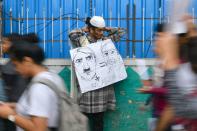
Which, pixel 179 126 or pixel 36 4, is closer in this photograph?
pixel 179 126

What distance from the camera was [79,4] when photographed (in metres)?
8.63

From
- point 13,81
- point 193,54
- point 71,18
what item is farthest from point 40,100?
point 71,18

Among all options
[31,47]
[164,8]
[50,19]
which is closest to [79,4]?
[50,19]

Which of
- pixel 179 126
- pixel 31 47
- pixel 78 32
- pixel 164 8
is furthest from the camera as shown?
pixel 164 8

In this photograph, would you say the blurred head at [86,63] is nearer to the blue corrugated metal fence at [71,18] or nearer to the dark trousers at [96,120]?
the dark trousers at [96,120]

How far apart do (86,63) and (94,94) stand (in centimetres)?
43

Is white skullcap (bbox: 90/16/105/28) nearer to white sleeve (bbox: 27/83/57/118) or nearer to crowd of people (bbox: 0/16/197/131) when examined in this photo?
crowd of people (bbox: 0/16/197/131)

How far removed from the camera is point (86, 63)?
699 centimetres

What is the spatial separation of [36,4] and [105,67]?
90.3 inches

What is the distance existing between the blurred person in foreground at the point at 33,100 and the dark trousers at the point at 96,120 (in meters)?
3.35

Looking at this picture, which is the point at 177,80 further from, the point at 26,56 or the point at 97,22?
the point at 97,22

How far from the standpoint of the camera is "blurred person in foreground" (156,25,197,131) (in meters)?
3.19

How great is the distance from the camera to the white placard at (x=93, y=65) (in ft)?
22.8

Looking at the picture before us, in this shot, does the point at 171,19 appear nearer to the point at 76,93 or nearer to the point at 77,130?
the point at 77,130
